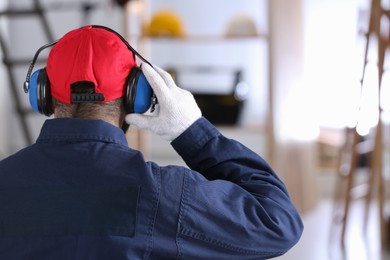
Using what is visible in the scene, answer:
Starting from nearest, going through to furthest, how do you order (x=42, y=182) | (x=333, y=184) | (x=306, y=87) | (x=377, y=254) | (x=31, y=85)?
(x=42, y=182)
(x=31, y=85)
(x=377, y=254)
(x=306, y=87)
(x=333, y=184)

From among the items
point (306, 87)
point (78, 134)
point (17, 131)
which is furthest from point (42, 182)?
point (17, 131)

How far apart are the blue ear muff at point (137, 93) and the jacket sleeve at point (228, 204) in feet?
0.29

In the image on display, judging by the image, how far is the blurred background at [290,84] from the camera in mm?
4340

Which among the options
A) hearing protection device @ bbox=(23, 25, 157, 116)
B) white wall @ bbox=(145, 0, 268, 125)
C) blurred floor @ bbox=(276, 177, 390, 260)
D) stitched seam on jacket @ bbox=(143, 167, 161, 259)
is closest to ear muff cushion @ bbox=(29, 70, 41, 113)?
hearing protection device @ bbox=(23, 25, 157, 116)

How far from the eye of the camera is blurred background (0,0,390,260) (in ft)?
14.2

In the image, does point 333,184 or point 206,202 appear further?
point 333,184

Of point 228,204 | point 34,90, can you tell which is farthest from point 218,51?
point 228,204

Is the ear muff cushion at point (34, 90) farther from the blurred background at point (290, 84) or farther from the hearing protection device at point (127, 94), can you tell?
the blurred background at point (290, 84)

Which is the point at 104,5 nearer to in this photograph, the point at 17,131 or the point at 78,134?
the point at 17,131

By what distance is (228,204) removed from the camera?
48.4 inches

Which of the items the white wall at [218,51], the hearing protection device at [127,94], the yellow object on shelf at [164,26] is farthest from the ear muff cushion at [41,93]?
the white wall at [218,51]

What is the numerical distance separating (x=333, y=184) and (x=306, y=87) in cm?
105

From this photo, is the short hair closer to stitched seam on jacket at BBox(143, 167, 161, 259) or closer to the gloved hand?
the gloved hand

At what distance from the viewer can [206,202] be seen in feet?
3.93
